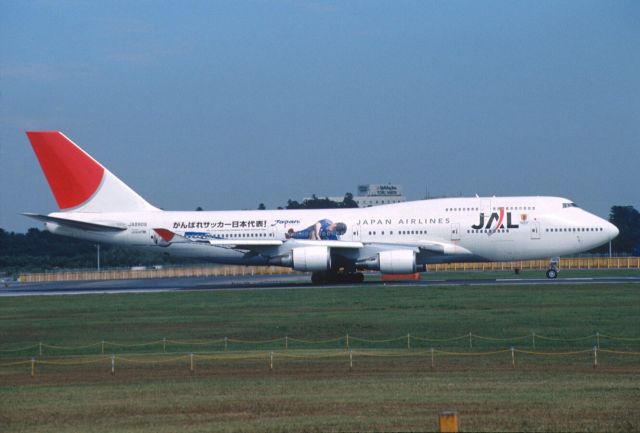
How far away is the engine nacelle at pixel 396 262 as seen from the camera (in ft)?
200

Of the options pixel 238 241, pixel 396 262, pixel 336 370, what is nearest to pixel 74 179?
pixel 238 241

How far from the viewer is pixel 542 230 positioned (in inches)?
2463

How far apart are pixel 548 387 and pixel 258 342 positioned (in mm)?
15084

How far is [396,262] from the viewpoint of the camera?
2402 inches

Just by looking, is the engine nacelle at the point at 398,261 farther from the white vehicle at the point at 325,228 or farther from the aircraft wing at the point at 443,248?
the aircraft wing at the point at 443,248

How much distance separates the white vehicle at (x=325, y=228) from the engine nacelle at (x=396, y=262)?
0.06 m

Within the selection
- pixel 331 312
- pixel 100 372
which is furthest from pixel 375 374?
pixel 331 312

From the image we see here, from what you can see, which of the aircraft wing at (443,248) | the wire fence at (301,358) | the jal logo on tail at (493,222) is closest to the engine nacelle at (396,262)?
the aircraft wing at (443,248)

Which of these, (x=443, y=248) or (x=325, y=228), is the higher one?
(x=325, y=228)

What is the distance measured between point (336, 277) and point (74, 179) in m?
18.2

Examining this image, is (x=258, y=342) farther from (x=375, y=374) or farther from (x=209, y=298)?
(x=209, y=298)

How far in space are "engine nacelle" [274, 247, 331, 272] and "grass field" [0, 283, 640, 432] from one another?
7.40m

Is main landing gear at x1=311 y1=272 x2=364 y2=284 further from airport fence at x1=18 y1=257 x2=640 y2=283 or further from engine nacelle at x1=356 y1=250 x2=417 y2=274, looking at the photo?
airport fence at x1=18 y1=257 x2=640 y2=283

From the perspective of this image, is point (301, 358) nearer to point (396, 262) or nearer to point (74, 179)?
point (396, 262)
